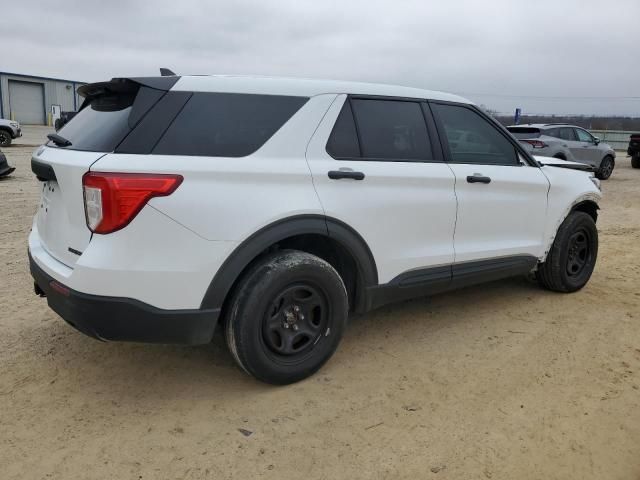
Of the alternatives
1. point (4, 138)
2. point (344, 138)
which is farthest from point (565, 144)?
point (4, 138)

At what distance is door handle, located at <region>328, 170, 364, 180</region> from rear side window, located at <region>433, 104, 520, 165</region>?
97 centimetres

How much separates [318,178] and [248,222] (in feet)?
1.74

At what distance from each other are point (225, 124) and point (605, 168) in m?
16.2

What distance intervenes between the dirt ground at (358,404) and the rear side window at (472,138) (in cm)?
129

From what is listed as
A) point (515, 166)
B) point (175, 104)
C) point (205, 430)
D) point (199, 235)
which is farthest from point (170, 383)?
point (515, 166)

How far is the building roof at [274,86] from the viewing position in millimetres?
2947

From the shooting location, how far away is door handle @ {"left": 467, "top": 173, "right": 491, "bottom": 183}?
152 inches

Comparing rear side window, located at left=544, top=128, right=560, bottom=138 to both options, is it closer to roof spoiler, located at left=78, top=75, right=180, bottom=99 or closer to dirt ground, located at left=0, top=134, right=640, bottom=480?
dirt ground, located at left=0, top=134, right=640, bottom=480

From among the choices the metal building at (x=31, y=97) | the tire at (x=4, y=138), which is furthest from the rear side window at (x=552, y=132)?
the metal building at (x=31, y=97)

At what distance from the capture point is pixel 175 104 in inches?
112

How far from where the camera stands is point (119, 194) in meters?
2.57

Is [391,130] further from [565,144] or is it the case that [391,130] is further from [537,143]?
[565,144]

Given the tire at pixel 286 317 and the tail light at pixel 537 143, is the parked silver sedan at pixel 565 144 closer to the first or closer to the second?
the tail light at pixel 537 143

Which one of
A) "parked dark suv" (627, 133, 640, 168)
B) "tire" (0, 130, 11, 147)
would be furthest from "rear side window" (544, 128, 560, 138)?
"tire" (0, 130, 11, 147)
